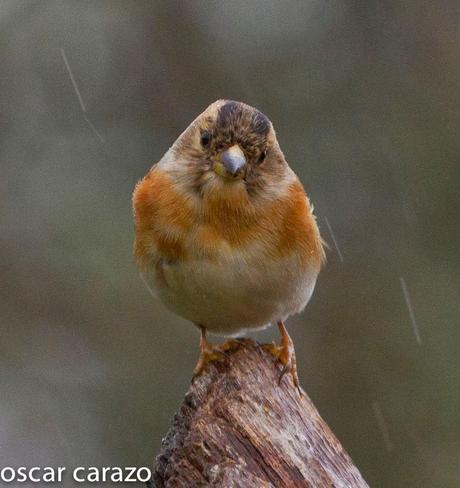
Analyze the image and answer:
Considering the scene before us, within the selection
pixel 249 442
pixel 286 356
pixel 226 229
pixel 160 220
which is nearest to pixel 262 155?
pixel 226 229

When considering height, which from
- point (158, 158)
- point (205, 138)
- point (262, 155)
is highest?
point (205, 138)

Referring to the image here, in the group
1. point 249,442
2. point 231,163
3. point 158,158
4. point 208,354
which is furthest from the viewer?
point 158,158

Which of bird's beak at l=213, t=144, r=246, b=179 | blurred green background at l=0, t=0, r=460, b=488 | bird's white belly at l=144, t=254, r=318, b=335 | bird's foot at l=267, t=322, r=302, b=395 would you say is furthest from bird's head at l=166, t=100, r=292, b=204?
blurred green background at l=0, t=0, r=460, b=488

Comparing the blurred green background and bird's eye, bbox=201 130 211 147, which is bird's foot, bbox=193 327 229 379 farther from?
the blurred green background

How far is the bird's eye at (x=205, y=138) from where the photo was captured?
5082mm

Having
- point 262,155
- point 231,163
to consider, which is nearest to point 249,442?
point 231,163

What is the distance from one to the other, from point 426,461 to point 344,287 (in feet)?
4.92

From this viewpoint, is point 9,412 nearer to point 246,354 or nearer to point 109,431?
point 109,431

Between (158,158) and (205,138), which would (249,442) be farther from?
(158,158)

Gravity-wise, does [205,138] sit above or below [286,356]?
above

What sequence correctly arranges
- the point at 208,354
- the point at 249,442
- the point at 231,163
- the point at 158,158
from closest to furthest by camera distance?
the point at 249,442 → the point at 231,163 → the point at 208,354 → the point at 158,158

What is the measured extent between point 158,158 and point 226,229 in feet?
16.3

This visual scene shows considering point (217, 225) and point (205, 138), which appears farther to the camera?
point (205, 138)

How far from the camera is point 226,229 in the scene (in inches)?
196
